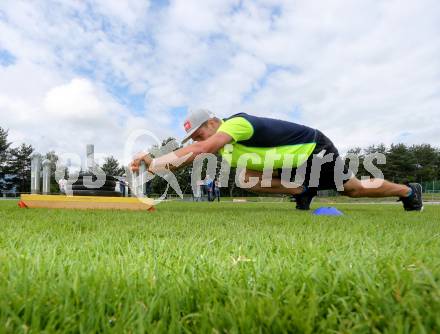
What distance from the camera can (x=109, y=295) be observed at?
0.85 metres

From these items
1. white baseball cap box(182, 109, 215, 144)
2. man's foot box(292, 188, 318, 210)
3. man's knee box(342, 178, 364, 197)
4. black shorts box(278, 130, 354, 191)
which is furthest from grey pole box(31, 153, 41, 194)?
man's knee box(342, 178, 364, 197)

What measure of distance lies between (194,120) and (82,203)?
2.27 meters

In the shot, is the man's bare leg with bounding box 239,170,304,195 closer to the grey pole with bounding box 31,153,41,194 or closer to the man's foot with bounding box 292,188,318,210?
the man's foot with bounding box 292,188,318,210

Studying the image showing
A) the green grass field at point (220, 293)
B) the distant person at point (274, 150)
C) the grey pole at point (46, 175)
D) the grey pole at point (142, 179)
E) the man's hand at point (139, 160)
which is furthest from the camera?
the grey pole at point (46, 175)

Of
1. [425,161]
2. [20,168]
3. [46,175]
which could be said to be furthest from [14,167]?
[425,161]

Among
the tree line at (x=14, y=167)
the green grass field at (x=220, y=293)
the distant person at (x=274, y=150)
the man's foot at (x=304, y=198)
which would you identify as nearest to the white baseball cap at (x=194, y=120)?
the distant person at (x=274, y=150)

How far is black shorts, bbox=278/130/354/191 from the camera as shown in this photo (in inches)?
203

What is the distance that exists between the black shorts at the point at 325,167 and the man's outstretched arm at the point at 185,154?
65.2 inches

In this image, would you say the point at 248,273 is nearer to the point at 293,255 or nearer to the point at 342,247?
the point at 293,255

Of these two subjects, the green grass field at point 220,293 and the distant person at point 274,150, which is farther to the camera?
the distant person at point 274,150

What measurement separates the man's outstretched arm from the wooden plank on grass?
1072mm

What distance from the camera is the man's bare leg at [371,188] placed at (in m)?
5.33

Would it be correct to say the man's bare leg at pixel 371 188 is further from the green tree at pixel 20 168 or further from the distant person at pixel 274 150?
the green tree at pixel 20 168

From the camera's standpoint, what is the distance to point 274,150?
484cm
